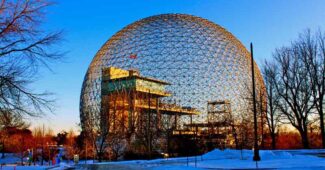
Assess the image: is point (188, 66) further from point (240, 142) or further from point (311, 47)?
point (311, 47)

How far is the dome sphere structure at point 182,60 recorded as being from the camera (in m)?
49.1

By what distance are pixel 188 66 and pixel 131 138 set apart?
577 inches

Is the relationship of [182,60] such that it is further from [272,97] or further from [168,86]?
[272,97]

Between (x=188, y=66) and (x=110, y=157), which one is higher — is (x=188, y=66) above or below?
above

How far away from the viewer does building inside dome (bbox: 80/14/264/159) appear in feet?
131

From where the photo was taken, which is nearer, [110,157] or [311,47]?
[311,47]

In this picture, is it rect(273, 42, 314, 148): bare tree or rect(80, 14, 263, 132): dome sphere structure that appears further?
rect(80, 14, 263, 132): dome sphere structure

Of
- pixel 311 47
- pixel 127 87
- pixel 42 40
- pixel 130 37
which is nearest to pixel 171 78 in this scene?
pixel 127 87

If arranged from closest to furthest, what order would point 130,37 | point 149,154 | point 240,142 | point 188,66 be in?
point 149,154 < point 240,142 < point 188,66 < point 130,37

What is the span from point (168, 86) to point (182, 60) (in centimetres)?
392

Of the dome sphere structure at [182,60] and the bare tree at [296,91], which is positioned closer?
the bare tree at [296,91]

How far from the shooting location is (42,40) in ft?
36.2

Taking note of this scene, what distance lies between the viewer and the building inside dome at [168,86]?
4006 cm

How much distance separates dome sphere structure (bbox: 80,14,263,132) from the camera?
49062 mm
